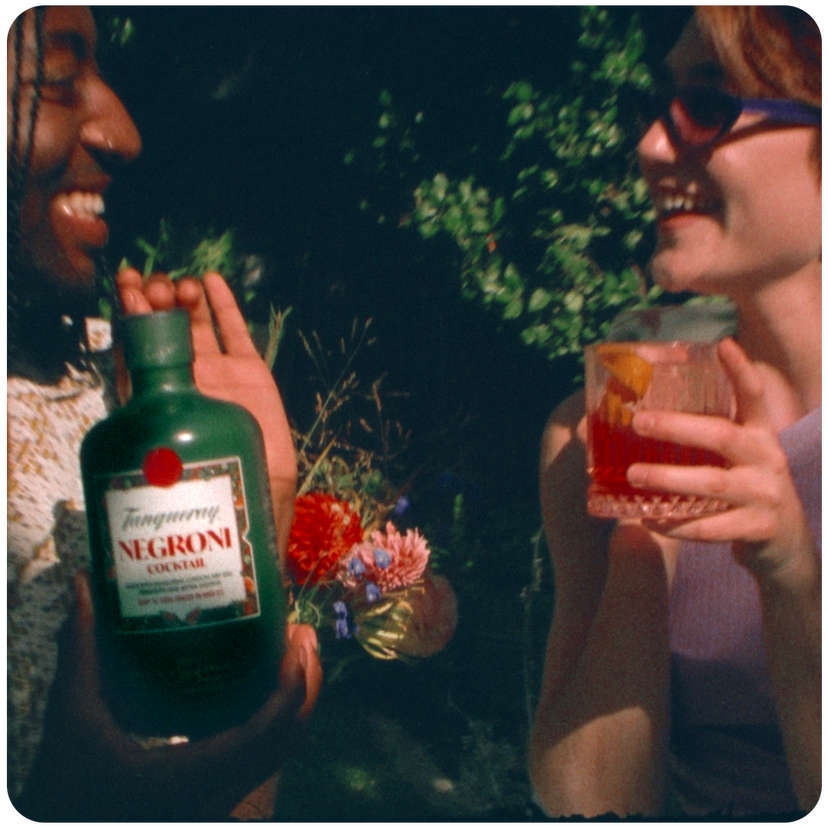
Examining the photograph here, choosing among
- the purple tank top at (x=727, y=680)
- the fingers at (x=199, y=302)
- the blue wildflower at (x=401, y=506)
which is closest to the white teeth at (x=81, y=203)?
the fingers at (x=199, y=302)

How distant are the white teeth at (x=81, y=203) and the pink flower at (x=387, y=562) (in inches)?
27.3

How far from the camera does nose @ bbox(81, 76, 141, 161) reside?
1284mm

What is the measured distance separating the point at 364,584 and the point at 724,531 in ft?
1.92

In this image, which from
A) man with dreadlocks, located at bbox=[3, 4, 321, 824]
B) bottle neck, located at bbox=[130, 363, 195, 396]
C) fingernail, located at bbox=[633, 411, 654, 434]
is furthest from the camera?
man with dreadlocks, located at bbox=[3, 4, 321, 824]

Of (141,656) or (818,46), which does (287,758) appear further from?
(818,46)

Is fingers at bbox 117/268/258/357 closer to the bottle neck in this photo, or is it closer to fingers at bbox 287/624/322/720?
the bottle neck

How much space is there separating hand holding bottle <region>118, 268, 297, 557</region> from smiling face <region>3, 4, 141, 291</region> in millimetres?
100

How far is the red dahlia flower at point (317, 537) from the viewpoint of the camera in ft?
4.44

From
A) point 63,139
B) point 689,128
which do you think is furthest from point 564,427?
point 63,139

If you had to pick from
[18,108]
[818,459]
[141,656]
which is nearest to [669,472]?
[818,459]

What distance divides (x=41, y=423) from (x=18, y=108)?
1.62 feet

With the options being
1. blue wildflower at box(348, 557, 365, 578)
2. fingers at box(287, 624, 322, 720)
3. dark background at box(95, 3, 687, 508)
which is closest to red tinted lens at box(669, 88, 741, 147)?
dark background at box(95, 3, 687, 508)

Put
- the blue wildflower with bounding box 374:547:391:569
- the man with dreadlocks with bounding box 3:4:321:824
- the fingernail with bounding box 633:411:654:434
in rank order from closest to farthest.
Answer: the fingernail with bounding box 633:411:654:434
the man with dreadlocks with bounding box 3:4:321:824
the blue wildflower with bounding box 374:547:391:569

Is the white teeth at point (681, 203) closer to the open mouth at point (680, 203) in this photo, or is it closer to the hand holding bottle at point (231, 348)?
the open mouth at point (680, 203)
